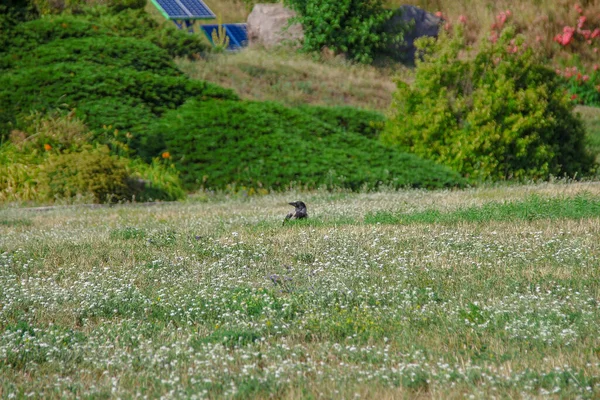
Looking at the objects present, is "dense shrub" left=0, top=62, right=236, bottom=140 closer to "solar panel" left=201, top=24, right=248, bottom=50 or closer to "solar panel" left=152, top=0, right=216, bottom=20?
"solar panel" left=152, top=0, right=216, bottom=20

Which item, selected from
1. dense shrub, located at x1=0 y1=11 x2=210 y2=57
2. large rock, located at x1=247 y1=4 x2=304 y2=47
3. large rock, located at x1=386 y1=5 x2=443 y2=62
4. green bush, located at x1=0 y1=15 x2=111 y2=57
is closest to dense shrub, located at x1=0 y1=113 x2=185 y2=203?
green bush, located at x1=0 y1=15 x2=111 y2=57

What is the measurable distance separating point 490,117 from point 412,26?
1459cm

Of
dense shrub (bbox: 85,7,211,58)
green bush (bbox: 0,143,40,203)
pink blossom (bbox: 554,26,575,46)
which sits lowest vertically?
green bush (bbox: 0,143,40,203)

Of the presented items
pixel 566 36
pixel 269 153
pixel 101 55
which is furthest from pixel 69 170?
pixel 566 36

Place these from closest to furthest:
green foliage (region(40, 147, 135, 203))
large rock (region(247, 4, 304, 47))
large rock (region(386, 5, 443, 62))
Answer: green foliage (region(40, 147, 135, 203)) < large rock (region(247, 4, 304, 47)) < large rock (region(386, 5, 443, 62))

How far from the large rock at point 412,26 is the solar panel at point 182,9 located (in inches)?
262

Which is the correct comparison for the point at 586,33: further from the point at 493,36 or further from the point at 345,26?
the point at 345,26

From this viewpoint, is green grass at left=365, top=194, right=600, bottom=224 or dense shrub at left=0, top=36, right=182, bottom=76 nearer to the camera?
green grass at left=365, top=194, right=600, bottom=224

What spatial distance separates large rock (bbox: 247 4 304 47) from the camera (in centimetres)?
2847

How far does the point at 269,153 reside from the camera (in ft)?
Result: 48.1

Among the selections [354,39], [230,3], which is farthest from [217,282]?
[230,3]

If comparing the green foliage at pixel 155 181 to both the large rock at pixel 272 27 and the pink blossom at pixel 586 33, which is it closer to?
the large rock at pixel 272 27

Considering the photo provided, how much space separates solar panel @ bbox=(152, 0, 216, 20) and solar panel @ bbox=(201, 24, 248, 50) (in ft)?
2.78

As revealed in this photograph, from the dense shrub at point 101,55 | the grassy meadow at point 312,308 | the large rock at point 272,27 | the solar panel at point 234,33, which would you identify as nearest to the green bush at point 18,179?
the dense shrub at point 101,55
